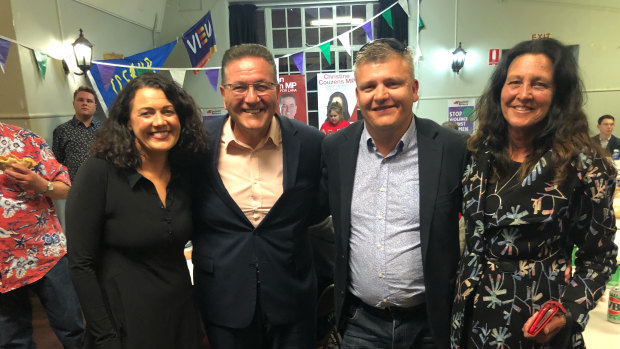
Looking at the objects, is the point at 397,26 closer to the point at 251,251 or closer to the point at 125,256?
the point at 251,251

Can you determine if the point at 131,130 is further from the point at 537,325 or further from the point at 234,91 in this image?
the point at 537,325

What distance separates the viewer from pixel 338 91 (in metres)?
7.09

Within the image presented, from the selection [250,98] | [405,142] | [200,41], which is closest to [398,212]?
[405,142]

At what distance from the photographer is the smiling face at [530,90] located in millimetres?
1194

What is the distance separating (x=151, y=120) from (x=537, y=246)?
4.38 feet

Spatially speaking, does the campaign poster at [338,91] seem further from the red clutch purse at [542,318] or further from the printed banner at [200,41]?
the red clutch purse at [542,318]

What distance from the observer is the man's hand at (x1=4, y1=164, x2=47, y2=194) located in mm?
1870

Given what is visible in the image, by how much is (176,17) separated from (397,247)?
23.9 ft

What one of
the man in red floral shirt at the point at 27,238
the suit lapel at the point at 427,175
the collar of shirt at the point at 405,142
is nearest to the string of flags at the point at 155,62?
Answer: the man in red floral shirt at the point at 27,238

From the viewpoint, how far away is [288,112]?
7387 mm

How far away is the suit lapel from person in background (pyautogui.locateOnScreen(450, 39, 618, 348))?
0.45 feet

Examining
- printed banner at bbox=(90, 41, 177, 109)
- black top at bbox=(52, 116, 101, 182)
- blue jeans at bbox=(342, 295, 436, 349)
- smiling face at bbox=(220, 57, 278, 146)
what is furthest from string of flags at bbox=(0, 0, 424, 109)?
blue jeans at bbox=(342, 295, 436, 349)

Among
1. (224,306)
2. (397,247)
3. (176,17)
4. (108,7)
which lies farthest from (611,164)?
(176,17)

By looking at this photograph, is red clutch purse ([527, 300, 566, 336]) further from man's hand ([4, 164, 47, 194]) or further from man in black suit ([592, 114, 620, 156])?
man in black suit ([592, 114, 620, 156])
